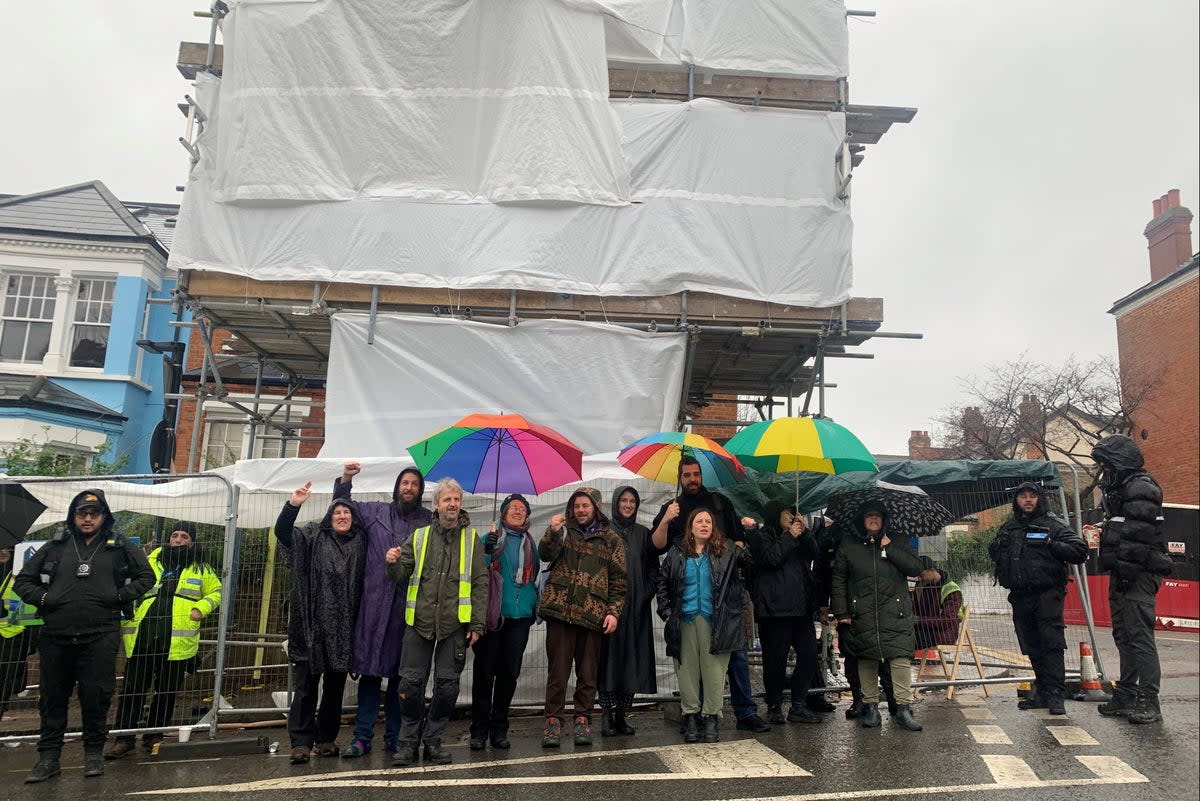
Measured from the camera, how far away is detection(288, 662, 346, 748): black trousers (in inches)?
245

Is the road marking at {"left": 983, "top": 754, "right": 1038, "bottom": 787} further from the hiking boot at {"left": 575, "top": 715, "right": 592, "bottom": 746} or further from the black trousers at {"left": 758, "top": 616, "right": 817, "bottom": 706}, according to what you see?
the hiking boot at {"left": 575, "top": 715, "right": 592, "bottom": 746}

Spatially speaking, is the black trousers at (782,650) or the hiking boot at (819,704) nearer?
the black trousers at (782,650)

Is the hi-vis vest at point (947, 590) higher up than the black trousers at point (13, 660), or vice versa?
the hi-vis vest at point (947, 590)

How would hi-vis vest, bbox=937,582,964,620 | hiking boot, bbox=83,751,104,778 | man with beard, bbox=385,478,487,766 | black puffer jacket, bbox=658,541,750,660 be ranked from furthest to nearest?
hi-vis vest, bbox=937,582,964,620
black puffer jacket, bbox=658,541,750,660
man with beard, bbox=385,478,487,766
hiking boot, bbox=83,751,104,778

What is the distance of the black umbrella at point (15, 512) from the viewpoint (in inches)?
302

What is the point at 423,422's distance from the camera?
990 centimetres

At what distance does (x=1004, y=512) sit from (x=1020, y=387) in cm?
2092

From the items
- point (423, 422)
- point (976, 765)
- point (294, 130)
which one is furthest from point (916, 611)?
point (294, 130)

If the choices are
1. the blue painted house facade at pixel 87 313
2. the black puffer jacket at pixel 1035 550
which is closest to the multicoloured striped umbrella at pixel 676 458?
the black puffer jacket at pixel 1035 550

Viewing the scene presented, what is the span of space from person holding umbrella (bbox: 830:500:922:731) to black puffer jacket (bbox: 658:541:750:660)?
3.10 ft

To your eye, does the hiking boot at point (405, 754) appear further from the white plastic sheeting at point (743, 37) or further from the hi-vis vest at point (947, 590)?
the white plastic sheeting at point (743, 37)

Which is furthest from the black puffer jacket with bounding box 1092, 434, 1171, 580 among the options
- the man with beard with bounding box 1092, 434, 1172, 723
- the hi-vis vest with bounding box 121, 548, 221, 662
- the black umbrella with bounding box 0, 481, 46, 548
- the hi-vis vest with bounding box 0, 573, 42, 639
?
the black umbrella with bounding box 0, 481, 46, 548

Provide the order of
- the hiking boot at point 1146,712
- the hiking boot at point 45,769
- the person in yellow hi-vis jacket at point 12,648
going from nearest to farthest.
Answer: the hiking boot at point 45,769
the hiking boot at point 1146,712
the person in yellow hi-vis jacket at point 12,648

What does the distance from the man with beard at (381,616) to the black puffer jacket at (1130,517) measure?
5.47m
